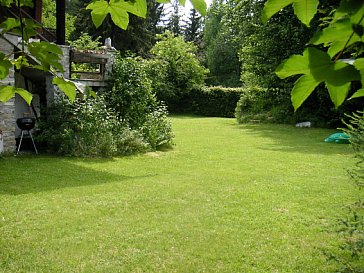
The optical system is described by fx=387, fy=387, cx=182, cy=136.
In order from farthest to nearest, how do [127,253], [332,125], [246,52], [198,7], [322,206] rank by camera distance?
[246,52] → [332,125] → [322,206] → [127,253] → [198,7]

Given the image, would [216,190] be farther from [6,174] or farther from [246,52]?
[246,52]

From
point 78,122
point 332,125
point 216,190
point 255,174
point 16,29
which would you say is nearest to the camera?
point 16,29

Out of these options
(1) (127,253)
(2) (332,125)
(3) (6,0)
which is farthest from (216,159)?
(2) (332,125)

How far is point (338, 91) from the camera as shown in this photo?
0.69 meters

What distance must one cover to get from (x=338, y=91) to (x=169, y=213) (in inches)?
186

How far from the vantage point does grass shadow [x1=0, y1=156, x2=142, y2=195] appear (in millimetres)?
6352

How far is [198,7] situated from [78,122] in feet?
28.7

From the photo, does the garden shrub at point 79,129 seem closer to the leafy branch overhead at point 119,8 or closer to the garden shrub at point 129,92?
the garden shrub at point 129,92

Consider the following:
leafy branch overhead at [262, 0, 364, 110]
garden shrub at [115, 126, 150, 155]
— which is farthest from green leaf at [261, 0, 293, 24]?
garden shrub at [115, 126, 150, 155]

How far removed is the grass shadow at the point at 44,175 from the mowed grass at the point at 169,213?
0.06 feet

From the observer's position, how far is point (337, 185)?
7.04m

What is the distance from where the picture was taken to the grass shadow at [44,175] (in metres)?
6.35

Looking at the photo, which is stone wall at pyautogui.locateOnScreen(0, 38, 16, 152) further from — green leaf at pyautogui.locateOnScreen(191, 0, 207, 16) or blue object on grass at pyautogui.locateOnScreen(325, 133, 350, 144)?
blue object on grass at pyautogui.locateOnScreen(325, 133, 350, 144)

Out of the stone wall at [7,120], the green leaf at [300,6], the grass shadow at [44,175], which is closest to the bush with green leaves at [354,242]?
the green leaf at [300,6]
